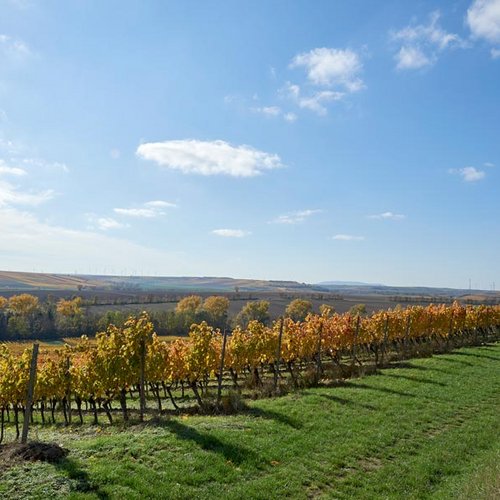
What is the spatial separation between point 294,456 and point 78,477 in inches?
211

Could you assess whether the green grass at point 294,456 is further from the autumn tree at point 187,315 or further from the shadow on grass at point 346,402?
the autumn tree at point 187,315

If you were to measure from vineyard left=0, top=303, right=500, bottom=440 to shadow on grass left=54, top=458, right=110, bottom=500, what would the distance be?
5050 mm

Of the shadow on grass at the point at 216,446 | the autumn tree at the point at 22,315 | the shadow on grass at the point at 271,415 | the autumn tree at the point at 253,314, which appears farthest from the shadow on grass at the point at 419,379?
the autumn tree at the point at 22,315

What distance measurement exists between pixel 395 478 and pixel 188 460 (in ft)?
16.6

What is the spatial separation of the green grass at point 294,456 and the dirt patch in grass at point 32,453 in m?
0.31

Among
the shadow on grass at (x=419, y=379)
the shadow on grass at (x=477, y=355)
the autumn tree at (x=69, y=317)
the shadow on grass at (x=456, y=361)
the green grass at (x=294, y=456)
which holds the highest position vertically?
the green grass at (x=294, y=456)

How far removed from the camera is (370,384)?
21625 mm

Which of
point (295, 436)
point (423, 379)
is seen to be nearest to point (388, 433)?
point (295, 436)

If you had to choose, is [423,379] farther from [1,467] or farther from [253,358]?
[1,467]

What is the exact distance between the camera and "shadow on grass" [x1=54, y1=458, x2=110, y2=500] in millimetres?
8906

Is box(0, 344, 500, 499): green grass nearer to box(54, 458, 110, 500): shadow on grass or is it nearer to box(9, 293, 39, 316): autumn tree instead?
box(54, 458, 110, 500): shadow on grass

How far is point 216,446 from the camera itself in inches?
463

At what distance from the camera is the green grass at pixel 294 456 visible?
373 inches

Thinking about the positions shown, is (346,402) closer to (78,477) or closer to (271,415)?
(271,415)
